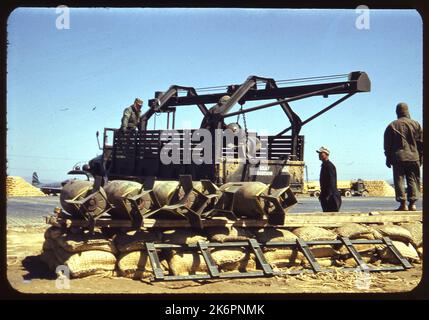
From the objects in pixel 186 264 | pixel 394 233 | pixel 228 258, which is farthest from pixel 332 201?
→ pixel 186 264

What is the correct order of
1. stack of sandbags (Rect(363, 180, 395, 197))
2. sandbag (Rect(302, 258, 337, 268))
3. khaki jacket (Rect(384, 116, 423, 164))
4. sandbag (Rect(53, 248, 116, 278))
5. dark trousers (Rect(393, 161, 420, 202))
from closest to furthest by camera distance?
1. sandbag (Rect(53, 248, 116, 278))
2. sandbag (Rect(302, 258, 337, 268))
3. khaki jacket (Rect(384, 116, 423, 164))
4. dark trousers (Rect(393, 161, 420, 202))
5. stack of sandbags (Rect(363, 180, 395, 197))

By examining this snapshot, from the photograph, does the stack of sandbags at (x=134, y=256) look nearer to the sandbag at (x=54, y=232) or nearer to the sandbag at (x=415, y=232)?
the sandbag at (x=54, y=232)

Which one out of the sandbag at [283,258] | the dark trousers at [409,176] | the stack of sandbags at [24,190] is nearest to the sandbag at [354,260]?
the sandbag at [283,258]

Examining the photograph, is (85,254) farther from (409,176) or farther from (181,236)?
(409,176)

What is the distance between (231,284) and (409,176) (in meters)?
3.74

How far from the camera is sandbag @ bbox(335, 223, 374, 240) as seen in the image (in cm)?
727

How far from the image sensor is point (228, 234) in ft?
22.1

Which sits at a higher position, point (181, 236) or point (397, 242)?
point (181, 236)

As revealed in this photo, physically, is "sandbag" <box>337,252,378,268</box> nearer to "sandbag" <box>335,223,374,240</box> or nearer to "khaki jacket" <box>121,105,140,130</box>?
"sandbag" <box>335,223,374,240</box>

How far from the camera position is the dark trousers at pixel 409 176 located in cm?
831

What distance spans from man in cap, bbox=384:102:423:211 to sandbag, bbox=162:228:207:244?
3.49 meters

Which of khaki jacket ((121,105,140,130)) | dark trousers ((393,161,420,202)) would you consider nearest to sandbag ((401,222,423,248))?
dark trousers ((393,161,420,202))
